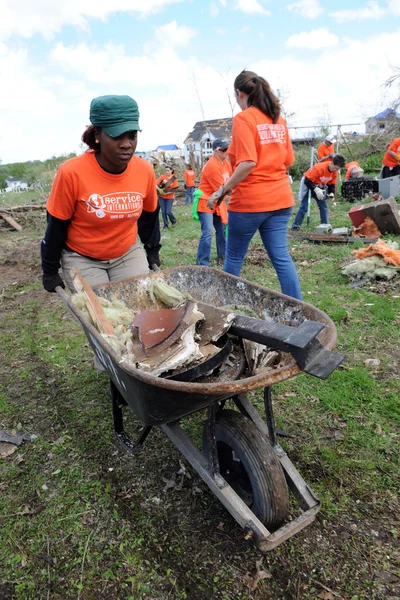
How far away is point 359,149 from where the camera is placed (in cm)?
2067

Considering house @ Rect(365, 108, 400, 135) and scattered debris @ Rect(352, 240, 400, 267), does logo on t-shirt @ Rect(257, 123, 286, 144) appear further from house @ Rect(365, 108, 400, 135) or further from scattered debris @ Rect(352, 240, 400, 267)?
house @ Rect(365, 108, 400, 135)

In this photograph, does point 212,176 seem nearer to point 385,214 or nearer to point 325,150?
point 385,214

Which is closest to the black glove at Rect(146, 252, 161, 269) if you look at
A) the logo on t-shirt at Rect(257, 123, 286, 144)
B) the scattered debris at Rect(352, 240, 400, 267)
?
the logo on t-shirt at Rect(257, 123, 286, 144)

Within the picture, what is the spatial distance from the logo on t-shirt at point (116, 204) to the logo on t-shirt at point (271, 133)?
1.20 meters

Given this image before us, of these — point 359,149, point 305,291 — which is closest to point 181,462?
point 305,291

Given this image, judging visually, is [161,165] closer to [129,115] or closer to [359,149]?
[359,149]

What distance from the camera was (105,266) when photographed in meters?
3.18

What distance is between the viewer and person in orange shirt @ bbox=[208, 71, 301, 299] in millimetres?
3400

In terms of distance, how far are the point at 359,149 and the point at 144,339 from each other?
71.2ft

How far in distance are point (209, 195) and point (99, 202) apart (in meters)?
3.62

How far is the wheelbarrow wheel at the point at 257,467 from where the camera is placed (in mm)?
1925

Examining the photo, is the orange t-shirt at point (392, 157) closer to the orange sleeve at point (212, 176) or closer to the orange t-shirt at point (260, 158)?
the orange sleeve at point (212, 176)

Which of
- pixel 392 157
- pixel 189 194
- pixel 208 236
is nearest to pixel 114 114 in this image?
pixel 208 236

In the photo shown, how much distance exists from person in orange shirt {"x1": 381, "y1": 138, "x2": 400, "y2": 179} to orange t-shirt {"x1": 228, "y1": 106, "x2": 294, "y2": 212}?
8.06 meters
